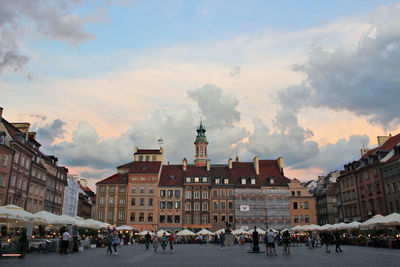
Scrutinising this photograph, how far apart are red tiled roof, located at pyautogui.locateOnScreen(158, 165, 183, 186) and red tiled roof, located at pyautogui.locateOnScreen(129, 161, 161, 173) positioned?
2.67 metres

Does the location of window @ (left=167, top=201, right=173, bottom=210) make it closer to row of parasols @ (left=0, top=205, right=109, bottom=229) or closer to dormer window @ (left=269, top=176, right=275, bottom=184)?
dormer window @ (left=269, top=176, right=275, bottom=184)

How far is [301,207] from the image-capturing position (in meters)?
79.9

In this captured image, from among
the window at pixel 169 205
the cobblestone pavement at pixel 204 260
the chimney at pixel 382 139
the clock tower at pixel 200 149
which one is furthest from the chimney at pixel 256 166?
the cobblestone pavement at pixel 204 260

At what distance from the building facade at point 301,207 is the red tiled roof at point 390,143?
21.9 metres

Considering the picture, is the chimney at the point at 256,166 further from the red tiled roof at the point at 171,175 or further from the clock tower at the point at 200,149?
the clock tower at the point at 200,149

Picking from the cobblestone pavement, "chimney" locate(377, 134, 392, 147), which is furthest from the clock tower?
the cobblestone pavement

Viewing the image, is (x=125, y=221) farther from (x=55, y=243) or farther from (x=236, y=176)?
(x=55, y=243)

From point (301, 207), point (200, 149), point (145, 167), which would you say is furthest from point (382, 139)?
point (200, 149)

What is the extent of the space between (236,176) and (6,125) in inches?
1967

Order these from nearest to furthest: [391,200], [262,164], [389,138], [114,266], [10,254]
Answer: [114,266]
[10,254]
[391,200]
[389,138]
[262,164]

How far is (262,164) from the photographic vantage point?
87250mm

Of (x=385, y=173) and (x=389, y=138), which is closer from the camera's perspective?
(x=385, y=173)

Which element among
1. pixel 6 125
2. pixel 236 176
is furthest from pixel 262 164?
pixel 6 125

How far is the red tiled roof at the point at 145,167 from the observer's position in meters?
80.8
